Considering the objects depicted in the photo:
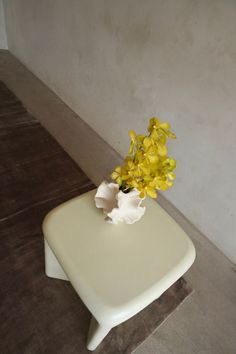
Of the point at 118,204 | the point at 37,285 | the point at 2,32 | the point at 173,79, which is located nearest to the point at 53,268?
the point at 37,285

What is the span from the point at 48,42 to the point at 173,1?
1.49 m

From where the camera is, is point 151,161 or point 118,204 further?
point 118,204

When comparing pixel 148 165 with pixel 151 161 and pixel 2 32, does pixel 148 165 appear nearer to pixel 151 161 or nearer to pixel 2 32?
pixel 151 161

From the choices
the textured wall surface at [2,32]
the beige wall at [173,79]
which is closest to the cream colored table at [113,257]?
the beige wall at [173,79]

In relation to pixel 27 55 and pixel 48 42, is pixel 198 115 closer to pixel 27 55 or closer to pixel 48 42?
pixel 48 42

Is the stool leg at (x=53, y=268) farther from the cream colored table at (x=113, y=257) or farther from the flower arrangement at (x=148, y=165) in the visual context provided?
the flower arrangement at (x=148, y=165)

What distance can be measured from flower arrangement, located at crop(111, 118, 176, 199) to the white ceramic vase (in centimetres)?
8

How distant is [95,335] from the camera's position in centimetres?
84

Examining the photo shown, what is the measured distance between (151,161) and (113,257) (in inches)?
13.2

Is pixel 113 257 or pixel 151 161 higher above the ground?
pixel 151 161

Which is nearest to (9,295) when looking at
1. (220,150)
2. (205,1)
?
(220,150)

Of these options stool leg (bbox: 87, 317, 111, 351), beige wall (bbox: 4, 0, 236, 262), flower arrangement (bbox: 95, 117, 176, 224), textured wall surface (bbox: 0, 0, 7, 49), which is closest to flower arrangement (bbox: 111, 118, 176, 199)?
flower arrangement (bbox: 95, 117, 176, 224)

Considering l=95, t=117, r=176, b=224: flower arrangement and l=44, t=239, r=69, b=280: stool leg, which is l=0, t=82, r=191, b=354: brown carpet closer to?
l=44, t=239, r=69, b=280: stool leg

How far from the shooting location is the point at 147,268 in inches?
30.1
